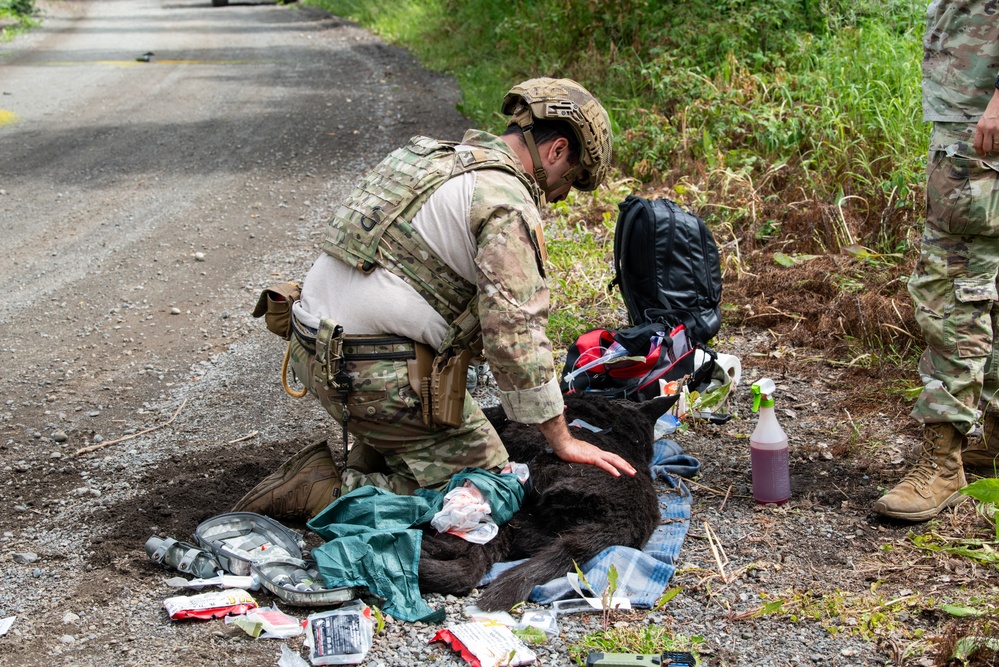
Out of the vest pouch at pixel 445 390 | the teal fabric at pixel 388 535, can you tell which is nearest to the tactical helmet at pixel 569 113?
the vest pouch at pixel 445 390

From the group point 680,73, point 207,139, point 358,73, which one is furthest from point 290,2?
point 680,73

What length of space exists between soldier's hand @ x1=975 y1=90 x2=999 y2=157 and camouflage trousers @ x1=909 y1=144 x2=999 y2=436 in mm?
100

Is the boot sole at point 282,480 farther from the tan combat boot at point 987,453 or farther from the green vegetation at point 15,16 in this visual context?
the green vegetation at point 15,16

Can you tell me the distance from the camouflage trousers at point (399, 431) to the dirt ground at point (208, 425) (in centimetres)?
57

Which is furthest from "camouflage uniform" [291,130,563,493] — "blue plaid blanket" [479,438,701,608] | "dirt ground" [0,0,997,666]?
"dirt ground" [0,0,997,666]

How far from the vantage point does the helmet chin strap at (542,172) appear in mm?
3246

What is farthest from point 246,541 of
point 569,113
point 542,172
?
point 569,113

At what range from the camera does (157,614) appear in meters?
2.73

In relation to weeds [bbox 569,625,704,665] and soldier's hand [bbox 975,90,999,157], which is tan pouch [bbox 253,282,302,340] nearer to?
weeds [bbox 569,625,704,665]

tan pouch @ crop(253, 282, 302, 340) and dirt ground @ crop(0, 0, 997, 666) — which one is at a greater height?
tan pouch @ crop(253, 282, 302, 340)

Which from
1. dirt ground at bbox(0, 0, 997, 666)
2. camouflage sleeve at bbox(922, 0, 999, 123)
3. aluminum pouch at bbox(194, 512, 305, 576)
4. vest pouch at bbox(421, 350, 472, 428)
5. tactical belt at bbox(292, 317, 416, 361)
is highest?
camouflage sleeve at bbox(922, 0, 999, 123)

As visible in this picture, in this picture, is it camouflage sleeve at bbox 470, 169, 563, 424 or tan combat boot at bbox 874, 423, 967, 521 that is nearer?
camouflage sleeve at bbox 470, 169, 563, 424

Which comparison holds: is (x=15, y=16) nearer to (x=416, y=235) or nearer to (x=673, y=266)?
(x=673, y=266)

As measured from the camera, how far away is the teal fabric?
284cm
